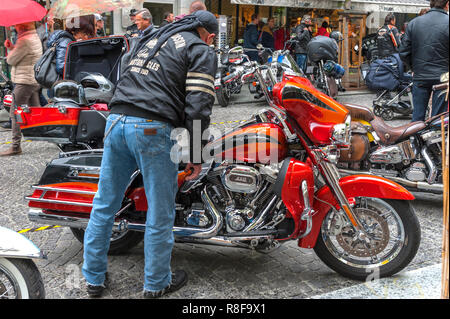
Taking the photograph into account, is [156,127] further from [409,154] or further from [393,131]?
[409,154]

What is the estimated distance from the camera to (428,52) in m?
6.00

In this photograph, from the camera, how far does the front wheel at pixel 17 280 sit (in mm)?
2600

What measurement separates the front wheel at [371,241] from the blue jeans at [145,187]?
1.13 m

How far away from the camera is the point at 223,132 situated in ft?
12.2

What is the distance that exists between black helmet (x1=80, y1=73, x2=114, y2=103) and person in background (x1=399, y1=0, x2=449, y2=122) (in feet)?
11.4

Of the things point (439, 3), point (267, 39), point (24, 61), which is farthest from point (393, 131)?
point (267, 39)

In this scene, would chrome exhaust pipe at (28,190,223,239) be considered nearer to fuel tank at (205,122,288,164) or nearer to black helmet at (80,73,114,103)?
fuel tank at (205,122,288,164)

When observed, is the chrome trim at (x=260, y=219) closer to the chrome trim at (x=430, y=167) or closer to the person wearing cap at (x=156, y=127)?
the person wearing cap at (x=156, y=127)

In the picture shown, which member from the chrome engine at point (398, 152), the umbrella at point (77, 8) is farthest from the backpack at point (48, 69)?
the chrome engine at point (398, 152)

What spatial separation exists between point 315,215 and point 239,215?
0.52 meters

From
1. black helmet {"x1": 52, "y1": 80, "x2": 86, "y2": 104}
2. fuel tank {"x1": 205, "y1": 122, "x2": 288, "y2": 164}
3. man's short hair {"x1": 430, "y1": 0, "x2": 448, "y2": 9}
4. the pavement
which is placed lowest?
the pavement

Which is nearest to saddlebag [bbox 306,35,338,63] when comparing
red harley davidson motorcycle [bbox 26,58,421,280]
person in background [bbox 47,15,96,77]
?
red harley davidson motorcycle [bbox 26,58,421,280]

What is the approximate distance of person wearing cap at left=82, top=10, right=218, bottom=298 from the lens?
126 inches

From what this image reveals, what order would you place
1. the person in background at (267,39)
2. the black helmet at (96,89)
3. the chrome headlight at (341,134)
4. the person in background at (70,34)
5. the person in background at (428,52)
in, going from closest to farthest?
the chrome headlight at (341,134) < the black helmet at (96,89) < the person in background at (428,52) < the person in background at (70,34) < the person in background at (267,39)
